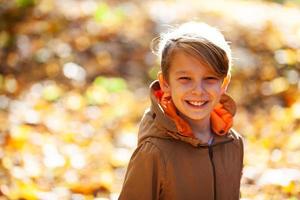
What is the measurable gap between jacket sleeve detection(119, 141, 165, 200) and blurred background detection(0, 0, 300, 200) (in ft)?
4.80

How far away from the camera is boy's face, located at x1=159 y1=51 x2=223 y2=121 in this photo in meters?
3.21

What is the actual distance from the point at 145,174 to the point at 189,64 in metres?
0.60

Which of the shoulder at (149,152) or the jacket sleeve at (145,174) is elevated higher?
the shoulder at (149,152)

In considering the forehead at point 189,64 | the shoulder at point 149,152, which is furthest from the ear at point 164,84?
the shoulder at point 149,152

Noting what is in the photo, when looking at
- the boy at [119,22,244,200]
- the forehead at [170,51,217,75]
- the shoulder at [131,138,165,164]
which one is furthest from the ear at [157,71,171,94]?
the shoulder at [131,138,165,164]

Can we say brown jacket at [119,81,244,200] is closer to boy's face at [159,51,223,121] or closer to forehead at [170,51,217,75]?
boy's face at [159,51,223,121]

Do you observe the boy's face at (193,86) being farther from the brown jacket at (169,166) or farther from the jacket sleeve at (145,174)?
the jacket sleeve at (145,174)

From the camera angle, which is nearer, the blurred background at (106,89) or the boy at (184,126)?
the boy at (184,126)

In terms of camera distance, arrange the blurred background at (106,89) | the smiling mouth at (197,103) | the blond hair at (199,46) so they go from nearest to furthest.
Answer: the blond hair at (199,46) → the smiling mouth at (197,103) → the blurred background at (106,89)

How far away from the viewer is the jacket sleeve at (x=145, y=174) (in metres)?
3.26

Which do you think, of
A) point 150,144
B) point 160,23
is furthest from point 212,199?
point 160,23

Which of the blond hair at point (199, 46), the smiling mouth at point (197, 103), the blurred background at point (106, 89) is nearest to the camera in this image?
the blond hair at point (199, 46)

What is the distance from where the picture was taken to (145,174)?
129 inches

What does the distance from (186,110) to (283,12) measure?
19.7 ft
